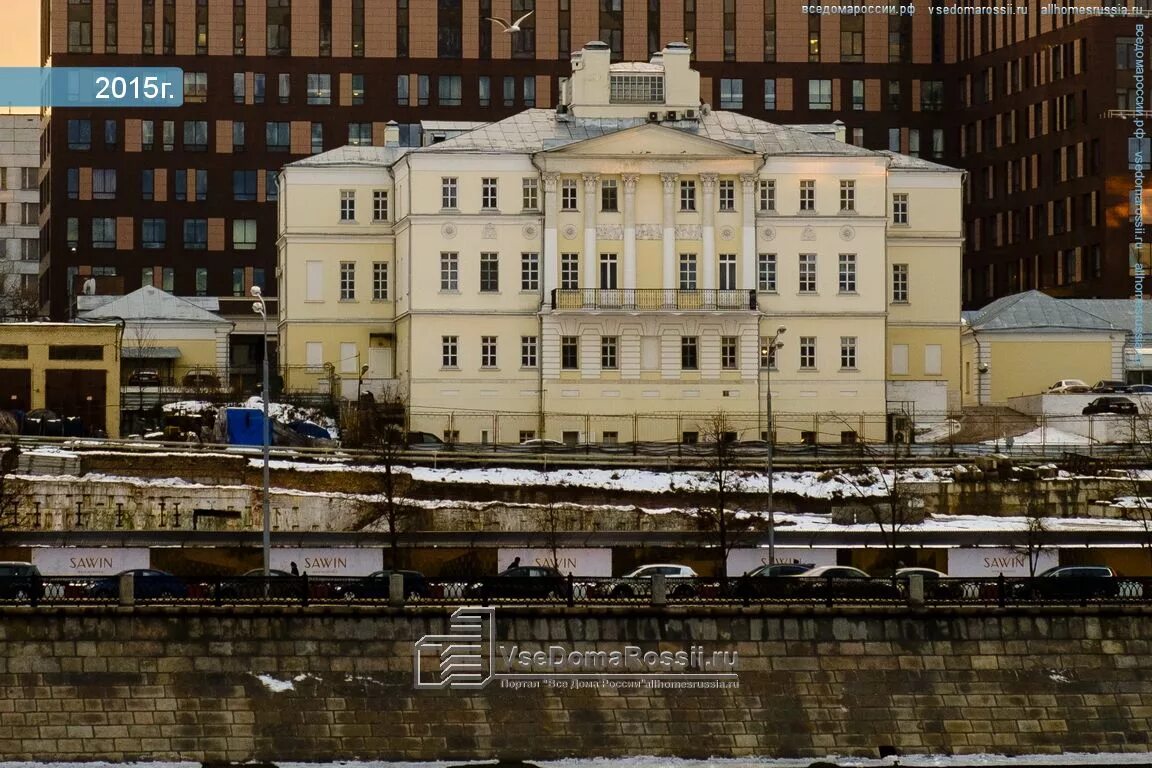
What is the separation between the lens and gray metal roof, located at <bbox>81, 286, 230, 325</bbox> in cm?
14200

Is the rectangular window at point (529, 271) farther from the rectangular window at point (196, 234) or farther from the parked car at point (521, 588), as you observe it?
the rectangular window at point (196, 234)

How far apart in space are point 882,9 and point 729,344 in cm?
6566

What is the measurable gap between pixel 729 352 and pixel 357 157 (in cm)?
2189

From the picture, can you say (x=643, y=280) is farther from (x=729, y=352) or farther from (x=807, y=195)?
(x=807, y=195)

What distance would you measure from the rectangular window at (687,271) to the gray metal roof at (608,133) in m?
5.60

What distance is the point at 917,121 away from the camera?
18325cm

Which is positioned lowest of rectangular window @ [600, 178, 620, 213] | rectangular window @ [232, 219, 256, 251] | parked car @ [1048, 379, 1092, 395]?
parked car @ [1048, 379, 1092, 395]

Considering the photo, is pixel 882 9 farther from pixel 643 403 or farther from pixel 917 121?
pixel 643 403

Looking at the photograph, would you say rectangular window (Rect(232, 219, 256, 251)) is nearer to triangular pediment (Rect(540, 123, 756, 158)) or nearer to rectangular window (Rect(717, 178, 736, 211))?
triangular pediment (Rect(540, 123, 756, 158))

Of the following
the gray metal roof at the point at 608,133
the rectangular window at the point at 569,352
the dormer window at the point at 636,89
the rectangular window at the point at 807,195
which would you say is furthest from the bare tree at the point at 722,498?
the dormer window at the point at 636,89

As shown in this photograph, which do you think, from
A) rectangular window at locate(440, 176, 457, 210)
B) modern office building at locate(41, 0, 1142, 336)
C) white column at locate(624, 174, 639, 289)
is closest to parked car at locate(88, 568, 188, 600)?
rectangular window at locate(440, 176, 457, 210)

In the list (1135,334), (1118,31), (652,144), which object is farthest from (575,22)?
(652,144)

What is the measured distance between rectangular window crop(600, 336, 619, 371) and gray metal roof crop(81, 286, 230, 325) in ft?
96.1

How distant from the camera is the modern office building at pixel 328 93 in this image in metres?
175
